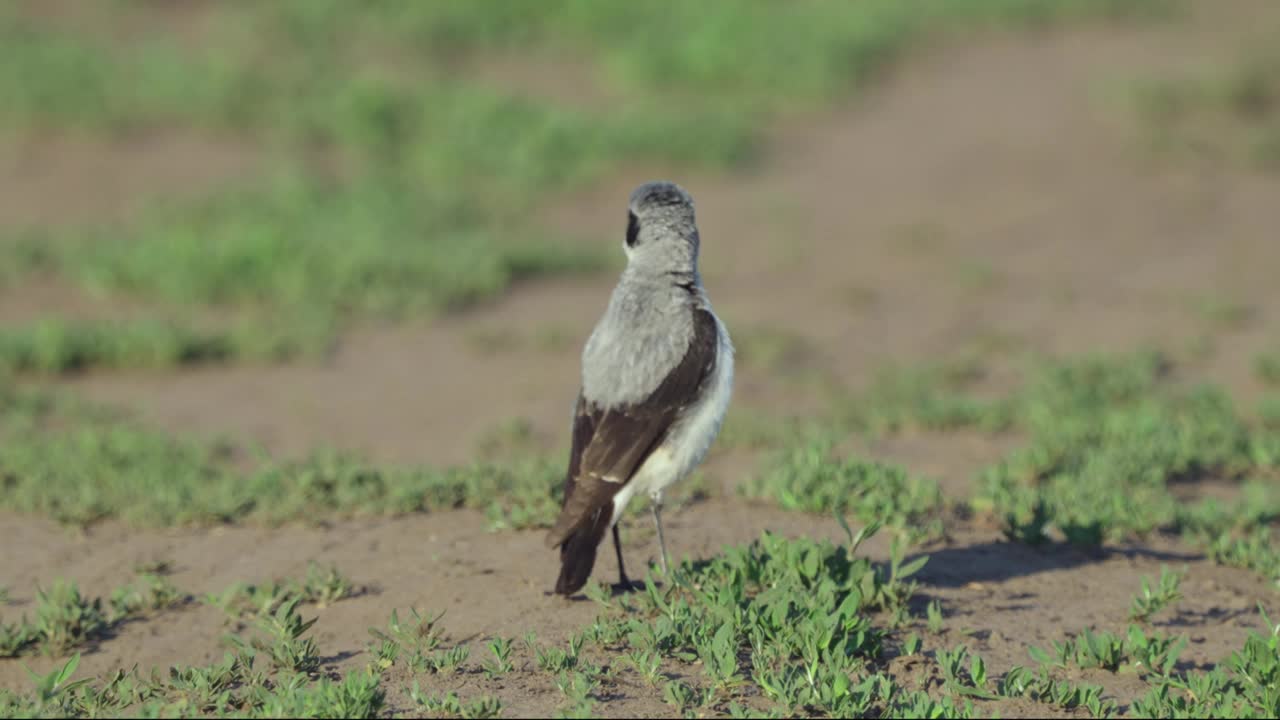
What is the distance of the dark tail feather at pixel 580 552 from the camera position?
5.11m

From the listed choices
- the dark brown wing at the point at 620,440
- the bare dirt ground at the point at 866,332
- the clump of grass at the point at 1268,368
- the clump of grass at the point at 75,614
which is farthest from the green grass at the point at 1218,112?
the clump of grass at the point at 75,614

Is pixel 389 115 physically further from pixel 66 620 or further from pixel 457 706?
pixel 457 706

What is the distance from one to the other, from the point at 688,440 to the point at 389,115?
9.37 meters

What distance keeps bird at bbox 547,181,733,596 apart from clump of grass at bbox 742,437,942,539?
1167 mm

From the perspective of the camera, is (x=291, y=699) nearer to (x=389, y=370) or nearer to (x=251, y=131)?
(x=389, y=370)

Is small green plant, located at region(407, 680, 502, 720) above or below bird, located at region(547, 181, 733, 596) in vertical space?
below

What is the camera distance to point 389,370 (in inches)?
379

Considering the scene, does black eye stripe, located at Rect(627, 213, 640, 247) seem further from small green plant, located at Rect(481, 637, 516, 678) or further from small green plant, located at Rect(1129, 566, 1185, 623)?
small green plant, located at Rect(1129, 566, 1185, 623)

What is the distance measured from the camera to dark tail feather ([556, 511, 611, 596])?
201 inches

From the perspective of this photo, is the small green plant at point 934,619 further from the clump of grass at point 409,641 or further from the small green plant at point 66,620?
the small green plant at point 66,620

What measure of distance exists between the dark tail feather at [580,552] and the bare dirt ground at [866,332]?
0.18 meters

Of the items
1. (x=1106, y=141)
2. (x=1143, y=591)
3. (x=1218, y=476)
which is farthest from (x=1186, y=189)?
(x=1143, y=591)

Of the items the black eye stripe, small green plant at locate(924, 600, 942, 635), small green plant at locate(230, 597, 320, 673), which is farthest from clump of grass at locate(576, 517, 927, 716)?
the black eye stripe

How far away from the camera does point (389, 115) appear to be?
13984mm
